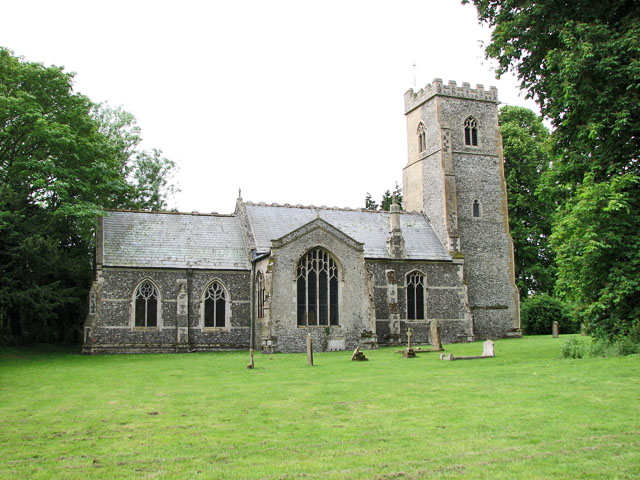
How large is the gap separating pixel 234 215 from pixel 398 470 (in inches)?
1132

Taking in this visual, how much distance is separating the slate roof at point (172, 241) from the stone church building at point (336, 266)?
8 centimetres

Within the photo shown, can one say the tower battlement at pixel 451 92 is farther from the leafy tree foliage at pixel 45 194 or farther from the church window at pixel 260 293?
the leafy tree foliage at pixel 45 194

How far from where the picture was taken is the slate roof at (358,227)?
3322 cm

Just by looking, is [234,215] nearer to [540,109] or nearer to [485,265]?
[485,265]

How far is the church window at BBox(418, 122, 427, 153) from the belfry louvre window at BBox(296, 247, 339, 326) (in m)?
13.5

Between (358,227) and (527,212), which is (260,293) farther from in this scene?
(527,212)

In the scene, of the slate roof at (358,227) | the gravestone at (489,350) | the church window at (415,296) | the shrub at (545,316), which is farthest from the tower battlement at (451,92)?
the gravestone at (489,350)

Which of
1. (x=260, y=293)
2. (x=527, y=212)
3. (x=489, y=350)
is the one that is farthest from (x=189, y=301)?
(x=527, y=212)

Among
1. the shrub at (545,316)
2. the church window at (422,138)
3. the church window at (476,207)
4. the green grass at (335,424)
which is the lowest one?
the green grass at (335,424)

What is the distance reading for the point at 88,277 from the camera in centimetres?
3200

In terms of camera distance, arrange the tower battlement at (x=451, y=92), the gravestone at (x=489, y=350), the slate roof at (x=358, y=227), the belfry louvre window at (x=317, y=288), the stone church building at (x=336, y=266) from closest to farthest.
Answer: the gravestone at (x=489, y=350) → the stone church building at (x=336, y=266) → the belfry louvre window at (x=317, y=288) → the slate roof at (x=358, y=227) → the tower battlement at (x=451, y=92)

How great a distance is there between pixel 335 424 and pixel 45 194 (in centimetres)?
2491

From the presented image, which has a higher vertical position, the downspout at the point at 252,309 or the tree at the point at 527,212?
the tree at the point at 527,212

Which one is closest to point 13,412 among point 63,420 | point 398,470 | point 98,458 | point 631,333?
point 63,420
